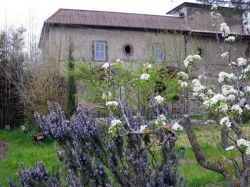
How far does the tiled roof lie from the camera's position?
984 inches

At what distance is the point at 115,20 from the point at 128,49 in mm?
2036

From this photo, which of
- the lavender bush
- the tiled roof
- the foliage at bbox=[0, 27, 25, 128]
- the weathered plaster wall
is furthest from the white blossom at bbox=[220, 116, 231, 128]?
the tiled roof

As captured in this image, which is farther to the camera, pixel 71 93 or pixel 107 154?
pixel 71 93

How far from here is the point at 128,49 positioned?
26766 millimetres

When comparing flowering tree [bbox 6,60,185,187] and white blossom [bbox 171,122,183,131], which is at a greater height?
white blossom [bbox 171,122,183,131]

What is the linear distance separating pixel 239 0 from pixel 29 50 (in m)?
9.00

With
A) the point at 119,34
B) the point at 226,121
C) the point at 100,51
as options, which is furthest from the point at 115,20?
the point at 226,121

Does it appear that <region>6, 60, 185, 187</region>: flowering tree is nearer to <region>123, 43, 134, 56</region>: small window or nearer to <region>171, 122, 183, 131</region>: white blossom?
<region>171, 122, 183, 131</region>: white blossom

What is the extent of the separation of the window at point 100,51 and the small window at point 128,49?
133cm

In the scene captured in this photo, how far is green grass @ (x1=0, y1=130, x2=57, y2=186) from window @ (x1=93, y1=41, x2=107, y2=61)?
12.3 m

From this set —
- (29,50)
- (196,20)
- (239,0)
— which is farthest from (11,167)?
(196,20)

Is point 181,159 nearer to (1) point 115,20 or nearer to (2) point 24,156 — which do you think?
(2) point 24,156

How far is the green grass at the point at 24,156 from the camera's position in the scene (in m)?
7.91

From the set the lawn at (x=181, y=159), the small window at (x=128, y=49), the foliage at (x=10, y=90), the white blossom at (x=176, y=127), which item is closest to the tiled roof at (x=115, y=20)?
the small window at (x=128, y=49)
